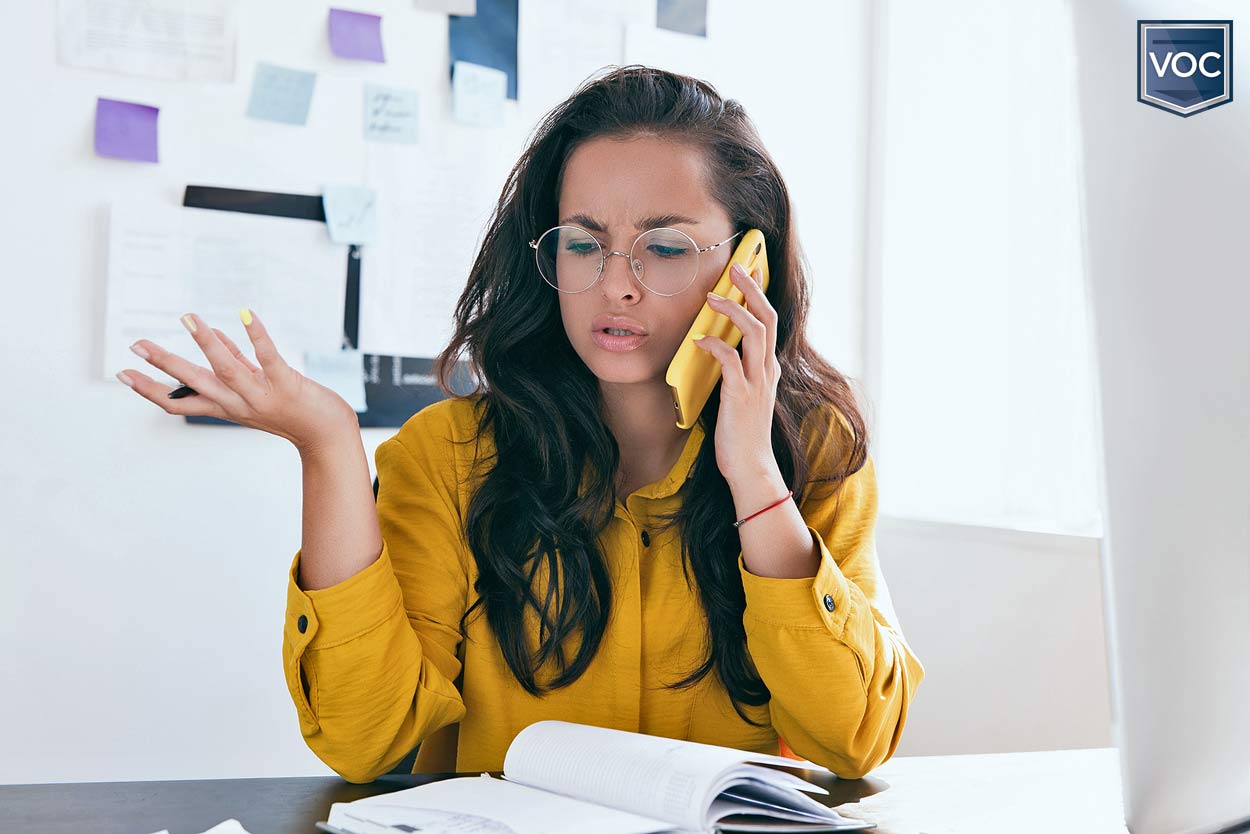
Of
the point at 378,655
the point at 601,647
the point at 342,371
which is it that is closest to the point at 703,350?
the point at 601,647

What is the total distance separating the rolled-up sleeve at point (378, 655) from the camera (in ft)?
3.46

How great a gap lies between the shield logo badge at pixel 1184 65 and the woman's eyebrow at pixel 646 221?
65cm

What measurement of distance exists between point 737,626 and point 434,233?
1538mm

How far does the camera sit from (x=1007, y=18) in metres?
2.61

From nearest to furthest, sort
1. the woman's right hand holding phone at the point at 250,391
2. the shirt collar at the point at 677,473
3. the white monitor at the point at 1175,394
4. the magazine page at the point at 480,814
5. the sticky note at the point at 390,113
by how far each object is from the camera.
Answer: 1. the white monitor at the point at 1175,394
2. the magazine page at the point at 480,814
3. the woman's right hand holding phone at the point at 250,391
4. the shirt collar at the point at 677,473
5. the sticky note at the point at 390,113

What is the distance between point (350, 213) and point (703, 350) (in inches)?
57.3

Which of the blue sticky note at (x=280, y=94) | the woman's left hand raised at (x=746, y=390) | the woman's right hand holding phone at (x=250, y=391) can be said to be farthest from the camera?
the blue sticky note at (x=280, y=94)

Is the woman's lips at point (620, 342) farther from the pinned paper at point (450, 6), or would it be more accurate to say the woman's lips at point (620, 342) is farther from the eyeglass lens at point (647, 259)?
the pinned paper at point (450, 6)

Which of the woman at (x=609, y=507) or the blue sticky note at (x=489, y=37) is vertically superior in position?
the blue sticky note at (x=489, y=37)

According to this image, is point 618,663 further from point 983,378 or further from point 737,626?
point 983,378

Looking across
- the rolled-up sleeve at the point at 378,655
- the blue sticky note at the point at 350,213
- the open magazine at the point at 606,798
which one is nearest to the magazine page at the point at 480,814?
the open magazine at the point at 606,798

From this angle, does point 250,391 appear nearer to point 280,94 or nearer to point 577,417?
point 577,417

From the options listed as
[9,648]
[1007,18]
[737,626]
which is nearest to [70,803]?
[737,626]

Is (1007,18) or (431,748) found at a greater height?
(1007,18)
